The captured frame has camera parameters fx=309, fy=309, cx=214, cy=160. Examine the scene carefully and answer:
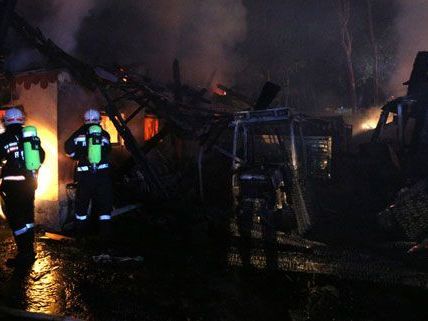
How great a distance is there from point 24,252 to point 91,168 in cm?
167

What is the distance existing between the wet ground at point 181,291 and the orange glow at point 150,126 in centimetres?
596

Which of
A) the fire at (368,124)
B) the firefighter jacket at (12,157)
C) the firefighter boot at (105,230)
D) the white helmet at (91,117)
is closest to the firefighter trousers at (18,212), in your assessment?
the firefighter jacket at (12,157)

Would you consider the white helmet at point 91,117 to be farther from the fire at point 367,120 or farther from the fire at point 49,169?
the fire at point 367,120

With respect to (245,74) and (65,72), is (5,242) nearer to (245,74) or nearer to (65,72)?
(65,72)

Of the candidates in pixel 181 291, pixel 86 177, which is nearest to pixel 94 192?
pixel 86 177

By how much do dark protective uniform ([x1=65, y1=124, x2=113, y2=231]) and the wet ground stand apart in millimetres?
660

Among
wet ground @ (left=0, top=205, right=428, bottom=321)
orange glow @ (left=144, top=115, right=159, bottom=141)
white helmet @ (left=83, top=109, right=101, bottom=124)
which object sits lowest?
wet ground @ (left=0, top=205, right=428, bottom=321)

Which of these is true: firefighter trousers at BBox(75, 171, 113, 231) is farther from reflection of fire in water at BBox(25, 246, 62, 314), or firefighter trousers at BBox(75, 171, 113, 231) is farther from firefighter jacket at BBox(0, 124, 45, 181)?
reflection of fire in water at BBox(25, 246, 62, 314)

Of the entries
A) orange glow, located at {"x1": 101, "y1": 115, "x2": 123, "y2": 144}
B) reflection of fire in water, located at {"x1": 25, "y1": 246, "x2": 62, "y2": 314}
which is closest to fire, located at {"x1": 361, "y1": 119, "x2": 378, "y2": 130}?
orange glow, located at {"x1": 101, "y1": 115, "x2": 123, "y2": 144}

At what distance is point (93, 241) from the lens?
5801 mm

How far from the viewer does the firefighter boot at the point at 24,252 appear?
4.68m

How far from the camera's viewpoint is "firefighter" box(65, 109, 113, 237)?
556 cm

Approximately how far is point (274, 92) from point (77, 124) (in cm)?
506

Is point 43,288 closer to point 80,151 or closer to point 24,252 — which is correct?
point 24,252
